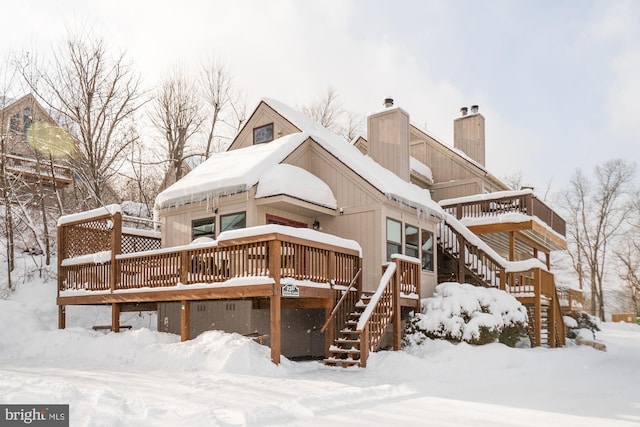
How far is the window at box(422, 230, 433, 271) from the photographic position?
1744 cm

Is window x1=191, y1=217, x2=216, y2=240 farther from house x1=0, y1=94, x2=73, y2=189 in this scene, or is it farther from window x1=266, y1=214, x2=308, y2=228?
house x1=0, y1=94, x2=73, y2=189

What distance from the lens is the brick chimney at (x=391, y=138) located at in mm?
18784

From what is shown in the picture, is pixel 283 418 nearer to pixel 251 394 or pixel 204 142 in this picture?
pixel 251 394

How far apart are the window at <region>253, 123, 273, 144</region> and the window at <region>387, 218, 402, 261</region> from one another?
4877 mm

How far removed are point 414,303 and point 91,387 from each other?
8.28 metres

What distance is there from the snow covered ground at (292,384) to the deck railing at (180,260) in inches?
54.2

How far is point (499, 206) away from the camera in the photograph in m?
21.2

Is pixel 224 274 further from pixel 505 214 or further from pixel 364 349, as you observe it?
pixel 505 214

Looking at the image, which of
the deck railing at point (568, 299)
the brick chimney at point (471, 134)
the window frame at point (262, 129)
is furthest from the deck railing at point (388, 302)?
the brick chimney at point (471, 134)

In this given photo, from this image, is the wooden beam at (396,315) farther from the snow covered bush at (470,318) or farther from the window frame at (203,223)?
the window frame at (203,223)

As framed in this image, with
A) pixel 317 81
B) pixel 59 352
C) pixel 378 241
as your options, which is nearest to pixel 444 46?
pixel 378 241

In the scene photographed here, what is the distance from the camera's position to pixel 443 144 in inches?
1000

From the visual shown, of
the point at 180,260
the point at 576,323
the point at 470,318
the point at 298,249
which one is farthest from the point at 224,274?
the point at 576,323

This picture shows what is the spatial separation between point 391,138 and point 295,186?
5.81 meters
